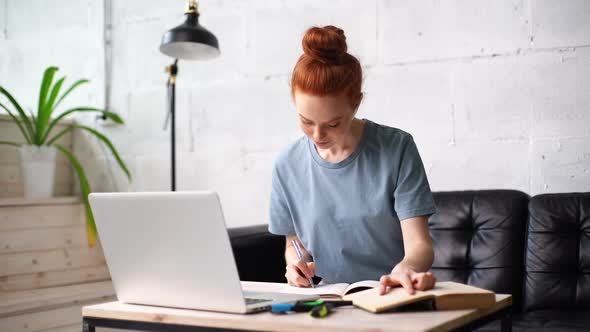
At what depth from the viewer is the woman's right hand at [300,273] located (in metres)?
1.43

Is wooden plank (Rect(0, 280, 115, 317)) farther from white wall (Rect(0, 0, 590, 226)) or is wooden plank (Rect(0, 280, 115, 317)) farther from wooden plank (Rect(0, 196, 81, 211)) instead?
white wall (Rect(0, 0, 590, 226))

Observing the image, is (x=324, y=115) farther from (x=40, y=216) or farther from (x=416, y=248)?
(x=40, y=216)

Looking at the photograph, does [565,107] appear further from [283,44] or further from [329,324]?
[329,324]

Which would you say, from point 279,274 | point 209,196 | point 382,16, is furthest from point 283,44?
point 209,196

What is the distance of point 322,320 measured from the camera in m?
1.02

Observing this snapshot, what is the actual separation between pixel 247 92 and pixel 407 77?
31.1 inches

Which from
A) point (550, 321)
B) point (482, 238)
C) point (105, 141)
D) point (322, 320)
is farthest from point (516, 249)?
point (105, 141)

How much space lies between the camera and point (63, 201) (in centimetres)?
317

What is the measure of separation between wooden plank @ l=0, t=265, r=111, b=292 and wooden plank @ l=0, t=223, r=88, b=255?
0.12 meters

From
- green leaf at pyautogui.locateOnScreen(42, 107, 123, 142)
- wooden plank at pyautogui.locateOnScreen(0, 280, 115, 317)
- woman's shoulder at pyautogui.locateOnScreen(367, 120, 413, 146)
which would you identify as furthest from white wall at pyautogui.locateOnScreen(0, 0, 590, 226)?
woman's shoulder at pyautogui.locateOnScreen(367, 120, 413, 146)

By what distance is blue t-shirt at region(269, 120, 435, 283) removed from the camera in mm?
1565

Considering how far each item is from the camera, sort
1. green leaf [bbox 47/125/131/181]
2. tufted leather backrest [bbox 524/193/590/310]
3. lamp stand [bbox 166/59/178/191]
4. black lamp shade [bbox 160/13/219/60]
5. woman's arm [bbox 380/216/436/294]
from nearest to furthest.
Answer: woman's arm [bbox 380/216/436/294], tufted leather backrest [bbox 524/193/590/310], black lamp shade [bbox 160/13/219/60], lamp stand [bbox 166/59/178/191], green leaf [bbox 47/125/131/181]

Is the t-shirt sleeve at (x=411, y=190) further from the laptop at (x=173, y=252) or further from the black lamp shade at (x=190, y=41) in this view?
the black lamp shade at (x=190, y=41)

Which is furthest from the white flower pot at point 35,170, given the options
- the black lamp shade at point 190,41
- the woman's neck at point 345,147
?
the woman's neck at point 345,147
